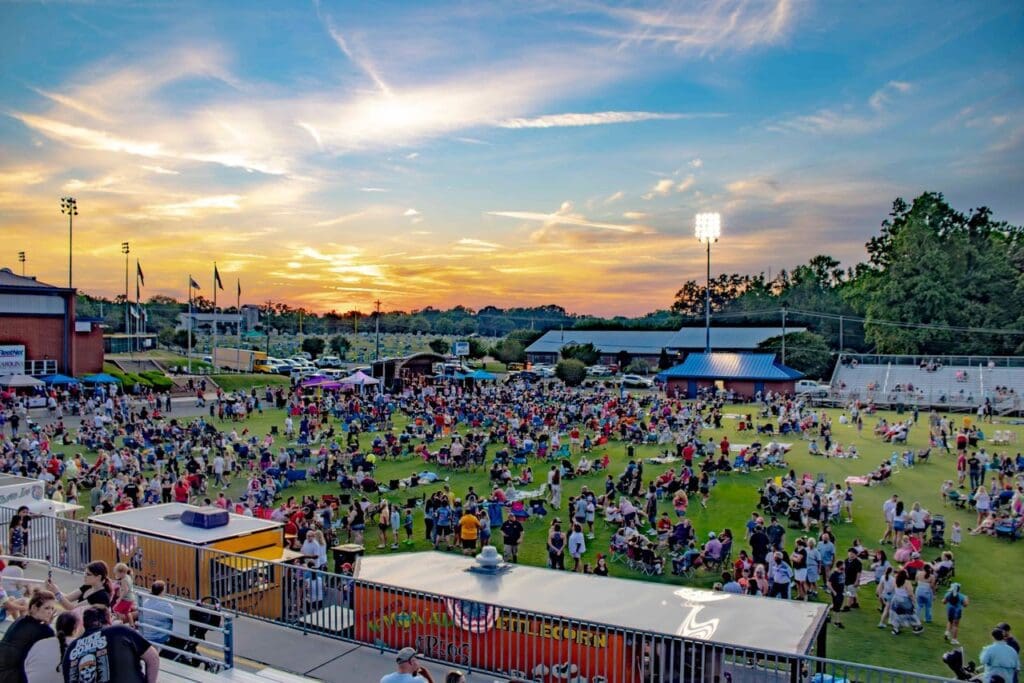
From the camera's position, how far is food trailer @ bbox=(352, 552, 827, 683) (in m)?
8.10

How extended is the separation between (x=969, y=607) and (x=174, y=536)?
13961mm

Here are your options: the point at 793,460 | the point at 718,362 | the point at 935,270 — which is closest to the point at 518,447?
the point at 793,460

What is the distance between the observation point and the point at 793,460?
28938mm

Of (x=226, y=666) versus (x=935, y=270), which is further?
(x=935, y=270)

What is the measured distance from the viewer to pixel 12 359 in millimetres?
48562

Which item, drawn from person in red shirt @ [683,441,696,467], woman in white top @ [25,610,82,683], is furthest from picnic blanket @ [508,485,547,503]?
woman in white top @ [25,610,82,683]

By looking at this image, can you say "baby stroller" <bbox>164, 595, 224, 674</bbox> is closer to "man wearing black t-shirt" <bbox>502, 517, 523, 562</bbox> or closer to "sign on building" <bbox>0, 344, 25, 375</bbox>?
"man wearing black t-shirt" <bbox>502, 517, 523, 562</bbox>

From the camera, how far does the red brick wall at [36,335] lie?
4897 centimetres

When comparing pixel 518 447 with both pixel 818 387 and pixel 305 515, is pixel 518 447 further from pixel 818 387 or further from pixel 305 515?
pixel 818 387

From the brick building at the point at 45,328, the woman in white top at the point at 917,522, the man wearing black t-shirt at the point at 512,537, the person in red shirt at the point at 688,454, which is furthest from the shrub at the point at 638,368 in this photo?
the man wearing black t-shirt at the point at 512,537

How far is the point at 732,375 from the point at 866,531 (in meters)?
36.2

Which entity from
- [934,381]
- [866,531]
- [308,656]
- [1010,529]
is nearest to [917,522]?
[866,531]

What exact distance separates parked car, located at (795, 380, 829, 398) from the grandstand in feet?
2.27

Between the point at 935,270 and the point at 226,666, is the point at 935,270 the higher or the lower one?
the higher one
